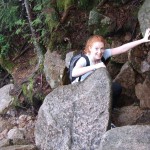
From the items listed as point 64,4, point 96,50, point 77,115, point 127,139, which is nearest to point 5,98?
point 64,4

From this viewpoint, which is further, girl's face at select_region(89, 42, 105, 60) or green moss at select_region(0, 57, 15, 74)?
green moss at select_region(0, 57, 15, 74)

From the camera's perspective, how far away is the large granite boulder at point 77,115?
6.02 metres

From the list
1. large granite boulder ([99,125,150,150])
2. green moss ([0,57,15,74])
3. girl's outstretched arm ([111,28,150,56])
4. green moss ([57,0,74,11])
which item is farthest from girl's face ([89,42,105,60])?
green moss ([0,57,15,74])

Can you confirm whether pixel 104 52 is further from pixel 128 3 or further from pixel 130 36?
pixel 128 3

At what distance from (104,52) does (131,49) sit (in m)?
0.66

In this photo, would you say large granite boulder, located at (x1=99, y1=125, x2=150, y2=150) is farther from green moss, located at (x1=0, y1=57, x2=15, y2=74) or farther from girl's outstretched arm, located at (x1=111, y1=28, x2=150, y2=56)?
green moss, located at (x1=0, y1=57, x2=15, y2=74)

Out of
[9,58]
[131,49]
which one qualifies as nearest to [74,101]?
[131,49]

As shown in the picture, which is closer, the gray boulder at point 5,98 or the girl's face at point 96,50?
the girl's face at point 96,50

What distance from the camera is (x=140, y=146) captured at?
16.6 ft

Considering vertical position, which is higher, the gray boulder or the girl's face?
the girl's face

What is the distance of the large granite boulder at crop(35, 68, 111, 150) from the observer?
6.02 m

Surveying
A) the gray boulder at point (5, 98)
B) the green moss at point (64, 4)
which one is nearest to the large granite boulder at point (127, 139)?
the green moss at point (64, 4)

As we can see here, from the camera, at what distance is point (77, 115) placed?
6.26 m

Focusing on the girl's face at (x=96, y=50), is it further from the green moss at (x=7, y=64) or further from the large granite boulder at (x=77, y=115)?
the green moss at (x=7, y=64)
